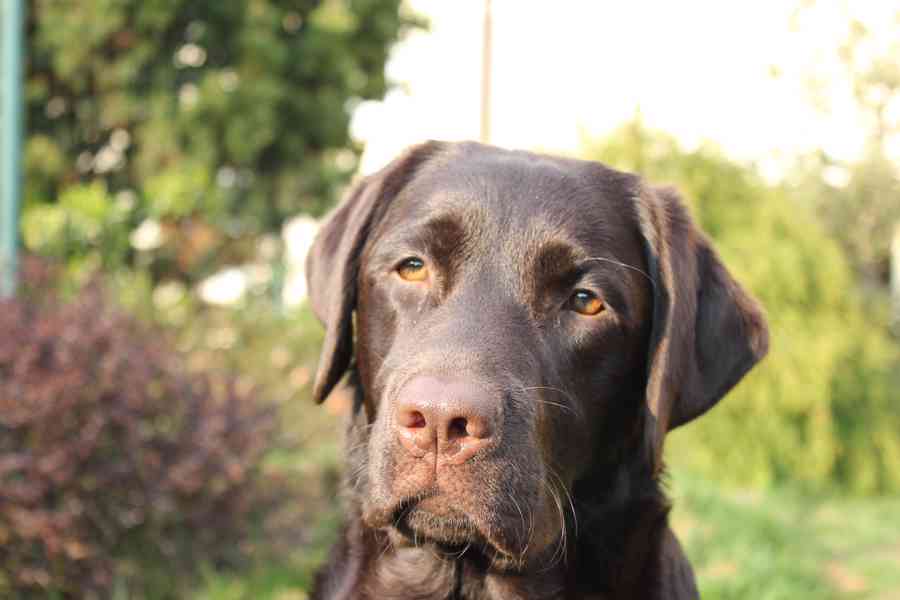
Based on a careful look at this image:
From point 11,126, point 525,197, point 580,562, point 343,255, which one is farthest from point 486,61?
point 580,562

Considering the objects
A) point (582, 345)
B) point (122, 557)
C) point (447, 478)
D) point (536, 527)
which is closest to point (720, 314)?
point (582, 345)

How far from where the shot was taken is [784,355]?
10.0 metres

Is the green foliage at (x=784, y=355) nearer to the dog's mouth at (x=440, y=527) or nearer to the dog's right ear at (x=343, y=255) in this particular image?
the dog's right ear at (x=343, y=255)

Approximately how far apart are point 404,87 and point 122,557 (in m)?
9.74

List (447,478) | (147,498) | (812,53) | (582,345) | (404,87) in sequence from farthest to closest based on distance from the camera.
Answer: (812,53), (404,87), (147,498), (582,345), (447,478)

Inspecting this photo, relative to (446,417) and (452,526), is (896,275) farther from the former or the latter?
(446,417)

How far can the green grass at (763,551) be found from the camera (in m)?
5.79

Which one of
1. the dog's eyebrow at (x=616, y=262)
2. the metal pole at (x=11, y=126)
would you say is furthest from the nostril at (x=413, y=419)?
the metal pole at (x=11, y=126)

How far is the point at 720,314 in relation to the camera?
122 inches

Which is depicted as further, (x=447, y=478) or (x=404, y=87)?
(x=404, y=87)

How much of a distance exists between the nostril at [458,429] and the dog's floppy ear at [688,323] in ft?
2.39

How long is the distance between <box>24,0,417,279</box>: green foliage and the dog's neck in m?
6.94

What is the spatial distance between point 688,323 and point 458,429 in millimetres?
955

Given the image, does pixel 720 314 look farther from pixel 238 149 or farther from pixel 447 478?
pixel 238 149
